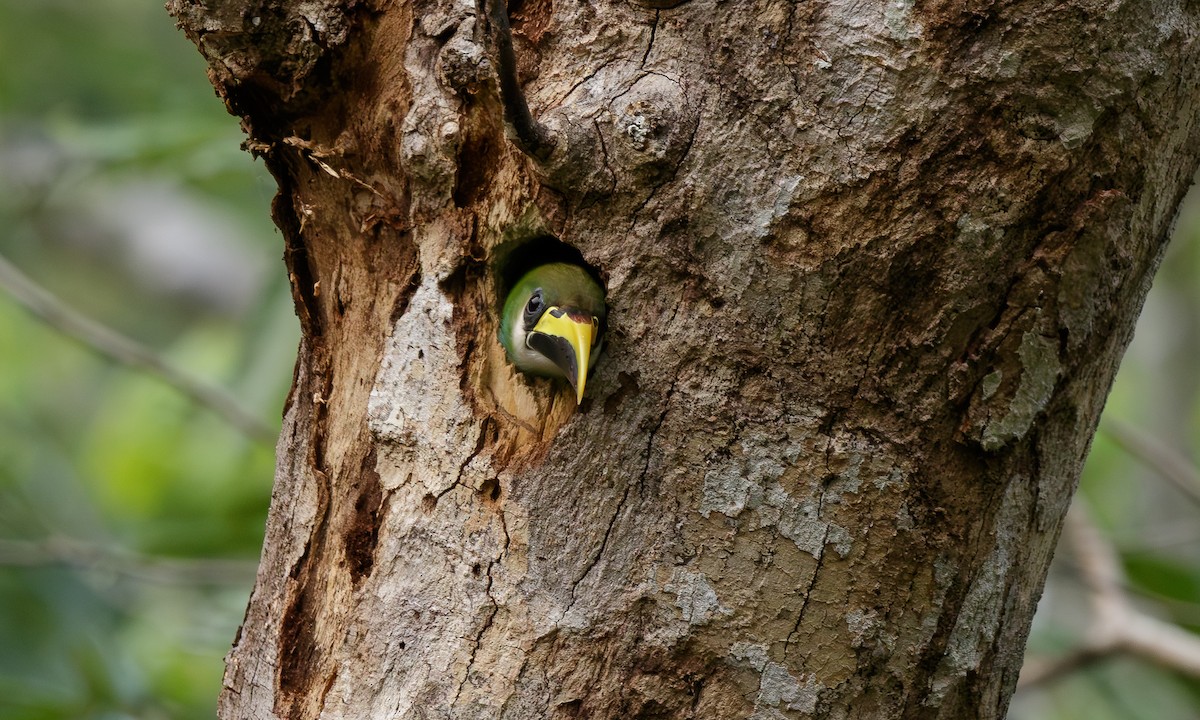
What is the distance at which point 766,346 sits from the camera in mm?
2373

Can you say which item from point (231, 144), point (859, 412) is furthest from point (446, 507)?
point (231, 144)

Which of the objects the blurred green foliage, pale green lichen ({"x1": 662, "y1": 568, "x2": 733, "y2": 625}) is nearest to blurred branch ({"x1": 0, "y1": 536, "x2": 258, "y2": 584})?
the blurred green foliage

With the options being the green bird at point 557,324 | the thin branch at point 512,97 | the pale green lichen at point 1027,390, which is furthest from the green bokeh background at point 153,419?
the pale green lichen at point 1027,390

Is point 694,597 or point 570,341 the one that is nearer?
point 694,597

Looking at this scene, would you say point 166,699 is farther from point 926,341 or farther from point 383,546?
point 926,341

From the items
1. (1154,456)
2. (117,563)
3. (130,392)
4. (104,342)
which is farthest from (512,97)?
(130,392)

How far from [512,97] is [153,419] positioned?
526cm

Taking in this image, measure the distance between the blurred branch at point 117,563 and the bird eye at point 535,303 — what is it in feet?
8.91

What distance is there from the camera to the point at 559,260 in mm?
3104

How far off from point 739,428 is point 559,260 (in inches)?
36.6

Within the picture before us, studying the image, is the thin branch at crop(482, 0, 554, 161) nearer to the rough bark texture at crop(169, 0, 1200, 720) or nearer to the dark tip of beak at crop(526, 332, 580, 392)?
the rough bark texture at crop(169, 0, 1200, 720)

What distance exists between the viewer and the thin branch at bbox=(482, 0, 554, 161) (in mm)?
2014

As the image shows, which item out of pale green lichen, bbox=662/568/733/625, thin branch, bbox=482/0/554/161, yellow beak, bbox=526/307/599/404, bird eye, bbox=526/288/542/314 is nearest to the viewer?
thin branch, bbox=482/0/554/161

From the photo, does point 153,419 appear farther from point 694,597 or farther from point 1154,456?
point 1154,456
